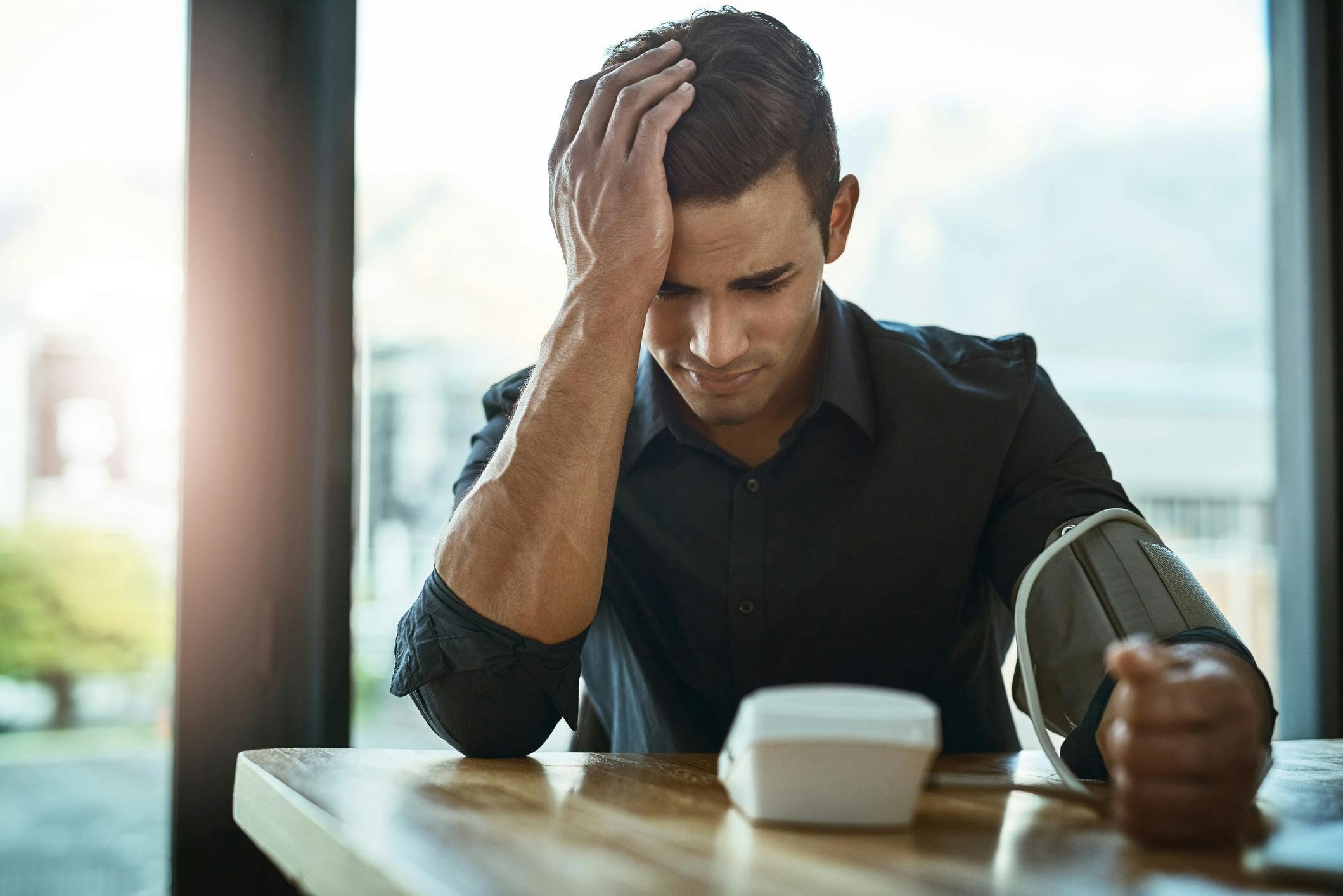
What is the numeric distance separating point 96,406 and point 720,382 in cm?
91

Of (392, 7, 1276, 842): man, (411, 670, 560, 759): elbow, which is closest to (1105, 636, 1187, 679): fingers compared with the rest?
(392, 7, 1276, 842): man

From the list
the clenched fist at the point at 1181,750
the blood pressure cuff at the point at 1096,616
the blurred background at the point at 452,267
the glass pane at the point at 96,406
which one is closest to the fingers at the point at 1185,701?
the clenched fist at the point at 1181,750

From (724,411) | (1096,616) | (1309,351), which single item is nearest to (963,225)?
(1309,351)

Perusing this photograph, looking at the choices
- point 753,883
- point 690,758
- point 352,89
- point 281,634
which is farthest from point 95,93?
point 753,883

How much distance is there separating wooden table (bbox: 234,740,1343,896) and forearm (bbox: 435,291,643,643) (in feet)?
0.57

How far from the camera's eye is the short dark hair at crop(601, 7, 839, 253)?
3.89 ft

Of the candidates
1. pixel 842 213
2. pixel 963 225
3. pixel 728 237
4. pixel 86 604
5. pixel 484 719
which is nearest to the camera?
pixel 484 719

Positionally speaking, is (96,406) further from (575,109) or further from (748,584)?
(748,584)

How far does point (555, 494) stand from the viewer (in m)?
1.07

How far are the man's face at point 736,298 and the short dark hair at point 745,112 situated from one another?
25mm

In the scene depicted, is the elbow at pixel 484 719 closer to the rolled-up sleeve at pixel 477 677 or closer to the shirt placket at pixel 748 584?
the rolled-up sleeve at pixel 477 677

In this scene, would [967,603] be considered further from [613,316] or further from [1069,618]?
[613,316]

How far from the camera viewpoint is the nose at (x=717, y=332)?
1184 millimetres

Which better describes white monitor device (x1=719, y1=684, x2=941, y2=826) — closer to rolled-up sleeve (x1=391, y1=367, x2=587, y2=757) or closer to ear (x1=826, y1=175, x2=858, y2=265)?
rolled-up sleeve (x1=391, y1=367, x2=587, y2=757)
